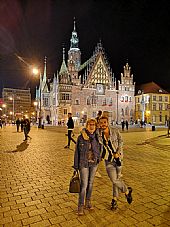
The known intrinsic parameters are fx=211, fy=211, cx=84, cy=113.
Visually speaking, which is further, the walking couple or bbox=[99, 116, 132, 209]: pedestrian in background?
bbox=[99, 116, 132, 209]: pedestrian in background

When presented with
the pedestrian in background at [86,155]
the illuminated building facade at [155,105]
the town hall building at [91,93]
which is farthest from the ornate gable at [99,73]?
the pedestrian in background at [86,155]

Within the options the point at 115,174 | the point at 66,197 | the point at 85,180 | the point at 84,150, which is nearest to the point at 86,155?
the point at 84,150

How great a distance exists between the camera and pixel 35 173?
726 cm

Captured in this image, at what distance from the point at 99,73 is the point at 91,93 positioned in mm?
7004

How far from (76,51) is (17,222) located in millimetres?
77838

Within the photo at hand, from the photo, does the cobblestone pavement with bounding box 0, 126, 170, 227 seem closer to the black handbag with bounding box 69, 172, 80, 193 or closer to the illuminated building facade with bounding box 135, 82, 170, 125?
the black handbag with bounding box 69, 172, 80, 193

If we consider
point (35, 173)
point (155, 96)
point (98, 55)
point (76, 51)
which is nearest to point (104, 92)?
point (98, 55)

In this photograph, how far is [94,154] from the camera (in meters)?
4.28

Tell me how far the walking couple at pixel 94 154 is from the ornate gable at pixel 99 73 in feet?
198

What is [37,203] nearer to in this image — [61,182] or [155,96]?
[61,182]

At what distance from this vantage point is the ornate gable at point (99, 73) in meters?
64.8

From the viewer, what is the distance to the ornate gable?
2552 inches

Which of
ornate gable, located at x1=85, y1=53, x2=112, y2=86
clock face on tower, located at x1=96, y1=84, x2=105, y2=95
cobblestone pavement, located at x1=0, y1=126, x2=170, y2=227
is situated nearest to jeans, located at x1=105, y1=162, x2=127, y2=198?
cobblestone pavement, located at x1=0, y1=126, x2=170, y2=227

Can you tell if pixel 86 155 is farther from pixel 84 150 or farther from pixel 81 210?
pixel 81 210
